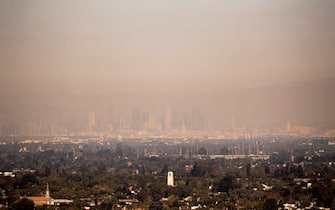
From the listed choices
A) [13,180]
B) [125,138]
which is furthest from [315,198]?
[125,138]

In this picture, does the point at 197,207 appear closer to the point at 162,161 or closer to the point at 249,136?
the point at 162,161

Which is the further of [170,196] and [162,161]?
[162,161]

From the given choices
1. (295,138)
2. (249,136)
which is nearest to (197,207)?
(295,138)

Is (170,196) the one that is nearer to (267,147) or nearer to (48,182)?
(48,182)

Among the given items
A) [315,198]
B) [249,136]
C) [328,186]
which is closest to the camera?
[315,198]

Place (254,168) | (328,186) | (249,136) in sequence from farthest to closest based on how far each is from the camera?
(249,136), (254,168), (328,186)

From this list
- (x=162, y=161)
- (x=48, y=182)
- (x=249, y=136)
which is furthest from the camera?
(x=249, y=136)

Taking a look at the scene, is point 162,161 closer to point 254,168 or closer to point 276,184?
point 254,168

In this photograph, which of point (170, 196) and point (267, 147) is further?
point (267, 147)

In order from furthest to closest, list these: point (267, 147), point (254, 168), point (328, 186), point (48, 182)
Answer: point (267, 147), point (254, 168), point (48, 182), point (328, 186)
